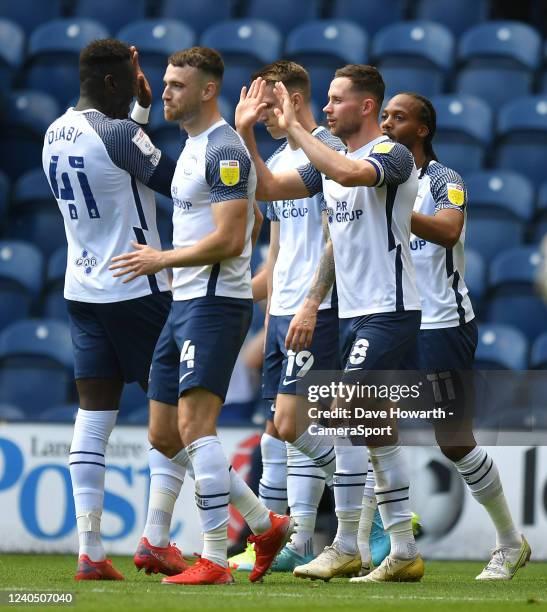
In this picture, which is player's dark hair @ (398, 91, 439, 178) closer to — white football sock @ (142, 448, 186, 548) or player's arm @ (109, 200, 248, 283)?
player's arm @ (109, 200, 248, 283)

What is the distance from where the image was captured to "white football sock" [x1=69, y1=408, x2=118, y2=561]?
19.3ft

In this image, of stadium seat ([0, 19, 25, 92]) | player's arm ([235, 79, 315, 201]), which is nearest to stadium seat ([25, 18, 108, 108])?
stadium seat ([0, 19, 25, 92])

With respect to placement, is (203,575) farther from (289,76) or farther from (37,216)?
(37,216)

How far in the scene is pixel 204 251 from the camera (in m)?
5.58

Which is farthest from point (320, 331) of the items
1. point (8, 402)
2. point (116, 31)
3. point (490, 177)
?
point (116, 31)

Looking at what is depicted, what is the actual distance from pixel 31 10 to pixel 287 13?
2.68 meters

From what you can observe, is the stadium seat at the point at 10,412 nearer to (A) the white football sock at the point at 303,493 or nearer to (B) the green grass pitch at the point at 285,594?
(B) the green grass pitch at the point at 285,594

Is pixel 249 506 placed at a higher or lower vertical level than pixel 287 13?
lower

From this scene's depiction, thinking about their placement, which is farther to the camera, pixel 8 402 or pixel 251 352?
pixel 8 402

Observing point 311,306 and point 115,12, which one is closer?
point 311,306

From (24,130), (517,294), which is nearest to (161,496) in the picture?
(517,294)

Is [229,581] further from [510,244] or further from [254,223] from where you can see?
[510,244]

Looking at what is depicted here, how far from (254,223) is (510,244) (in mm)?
5715

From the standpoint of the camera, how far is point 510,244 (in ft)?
37.3
